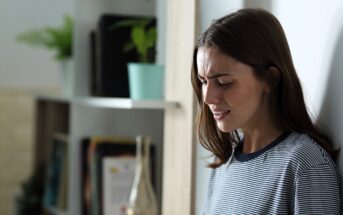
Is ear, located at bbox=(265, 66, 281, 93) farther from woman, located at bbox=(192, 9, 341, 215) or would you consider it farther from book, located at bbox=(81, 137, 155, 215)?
book, located at bbox=(81, 137, 155, 215)

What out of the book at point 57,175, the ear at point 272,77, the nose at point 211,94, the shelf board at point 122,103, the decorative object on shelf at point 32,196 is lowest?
the decorative object on shelf at point 32,196

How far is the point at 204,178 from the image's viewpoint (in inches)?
61.0

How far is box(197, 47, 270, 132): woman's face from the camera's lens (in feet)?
3.61

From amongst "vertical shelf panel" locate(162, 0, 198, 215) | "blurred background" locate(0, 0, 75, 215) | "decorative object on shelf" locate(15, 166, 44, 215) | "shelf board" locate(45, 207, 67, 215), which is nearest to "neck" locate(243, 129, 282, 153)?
"vertical shelf panel" locate(162, 0, 198, 215)

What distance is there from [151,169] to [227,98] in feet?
3.53

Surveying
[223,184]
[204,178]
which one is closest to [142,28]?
[204,178]

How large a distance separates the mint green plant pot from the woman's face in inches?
26.3

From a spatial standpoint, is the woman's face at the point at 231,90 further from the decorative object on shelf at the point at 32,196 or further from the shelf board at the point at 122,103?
the decorative object on shelf at the point at 32,196

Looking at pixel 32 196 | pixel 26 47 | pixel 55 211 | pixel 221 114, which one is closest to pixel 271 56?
pixel 221 114

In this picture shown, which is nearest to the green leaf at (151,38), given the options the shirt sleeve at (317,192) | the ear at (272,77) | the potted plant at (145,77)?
the potted plant at (145,77)

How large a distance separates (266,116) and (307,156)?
0.15m

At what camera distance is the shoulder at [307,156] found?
3.32 ft

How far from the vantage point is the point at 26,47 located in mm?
3086

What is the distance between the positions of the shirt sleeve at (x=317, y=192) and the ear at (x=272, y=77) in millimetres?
182
